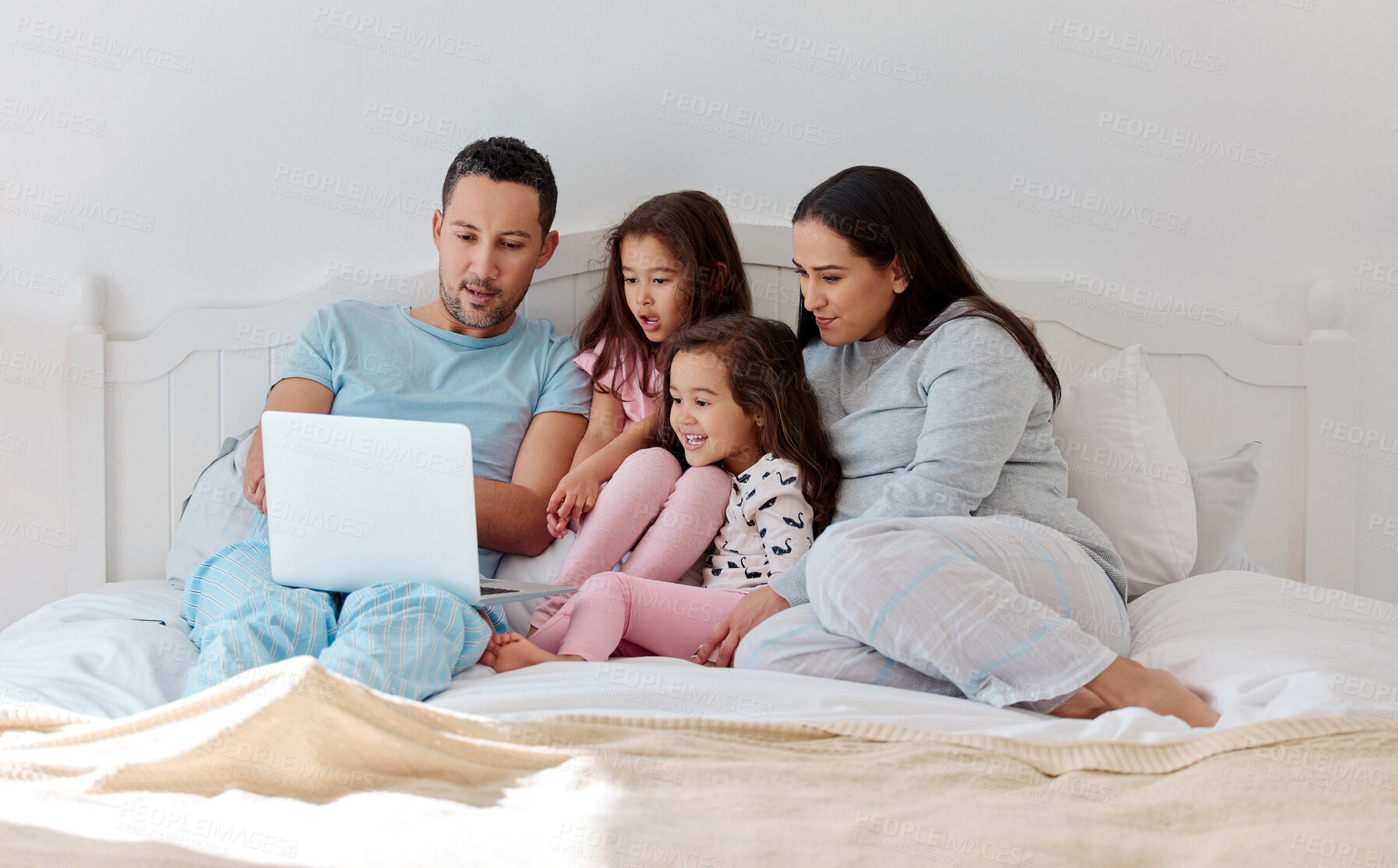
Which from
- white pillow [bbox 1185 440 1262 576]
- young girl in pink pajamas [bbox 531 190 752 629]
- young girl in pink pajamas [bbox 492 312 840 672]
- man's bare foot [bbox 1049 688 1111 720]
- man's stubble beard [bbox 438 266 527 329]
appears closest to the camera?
man's bare foot [bbox 1049 688 1111 720]

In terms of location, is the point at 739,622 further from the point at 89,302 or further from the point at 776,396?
the point at 89,302

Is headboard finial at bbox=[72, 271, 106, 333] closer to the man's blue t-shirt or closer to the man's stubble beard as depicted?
the man's blue t-shirt

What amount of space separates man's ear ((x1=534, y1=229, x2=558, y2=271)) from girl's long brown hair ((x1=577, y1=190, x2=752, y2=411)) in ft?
0.32

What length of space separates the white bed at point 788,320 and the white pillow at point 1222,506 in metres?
0.11

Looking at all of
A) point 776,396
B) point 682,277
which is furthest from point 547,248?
point 776,396

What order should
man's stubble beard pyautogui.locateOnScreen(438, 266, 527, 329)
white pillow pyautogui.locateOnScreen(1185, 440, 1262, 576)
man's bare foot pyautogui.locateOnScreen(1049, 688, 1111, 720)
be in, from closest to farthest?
man's bare foot pyautogui.locateOnScreen(1049, 688, 1111, 720)
white pillow pyautogui.locateOnScreen(1185, 440, 1262, 576)
man's stubble beard pyautogui.locateOnScreen(438, 266, 527, 329)

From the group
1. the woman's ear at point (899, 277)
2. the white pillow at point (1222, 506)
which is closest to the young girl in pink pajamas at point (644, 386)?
the woman's ear at point (899, 277)

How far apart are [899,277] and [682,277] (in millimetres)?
362

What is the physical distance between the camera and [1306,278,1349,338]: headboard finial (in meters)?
1.83

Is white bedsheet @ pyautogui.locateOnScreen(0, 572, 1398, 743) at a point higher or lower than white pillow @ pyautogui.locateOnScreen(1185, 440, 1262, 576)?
lower

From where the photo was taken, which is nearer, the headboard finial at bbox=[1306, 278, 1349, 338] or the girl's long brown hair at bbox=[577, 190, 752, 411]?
the girl's long brown hair at bbox=[577, 190, 752, 411]

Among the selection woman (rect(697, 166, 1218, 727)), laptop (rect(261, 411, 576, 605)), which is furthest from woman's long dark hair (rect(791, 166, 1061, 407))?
laptop (rect(261, 411, 576, 605))

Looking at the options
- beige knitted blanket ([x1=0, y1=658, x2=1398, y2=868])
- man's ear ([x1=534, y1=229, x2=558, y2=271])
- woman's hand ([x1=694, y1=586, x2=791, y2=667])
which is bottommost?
woman's hand ([x1=694, y1=586, x2=791, y2=667])

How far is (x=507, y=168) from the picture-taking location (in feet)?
5.29
